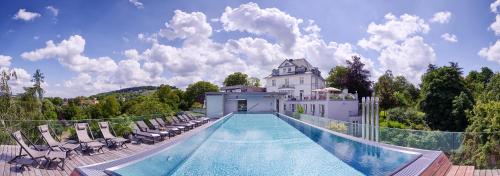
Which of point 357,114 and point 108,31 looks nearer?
point 108,31

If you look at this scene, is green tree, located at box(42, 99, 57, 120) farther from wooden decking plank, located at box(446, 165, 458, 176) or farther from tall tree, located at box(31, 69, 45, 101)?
wooden decking plank, located at box(446, 165, 458, 176)

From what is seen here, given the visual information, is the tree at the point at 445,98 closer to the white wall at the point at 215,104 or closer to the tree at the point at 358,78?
the tree at the point at 358,78

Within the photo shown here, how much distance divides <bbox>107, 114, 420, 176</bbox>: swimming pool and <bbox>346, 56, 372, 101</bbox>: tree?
93.6ft

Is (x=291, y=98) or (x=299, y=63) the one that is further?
(x=299, y=63)

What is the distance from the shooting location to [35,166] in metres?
7.66

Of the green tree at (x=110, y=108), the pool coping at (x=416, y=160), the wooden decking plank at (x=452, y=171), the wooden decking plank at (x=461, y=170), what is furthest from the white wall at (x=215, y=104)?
the wooden decking plank at (x=461, y=170)

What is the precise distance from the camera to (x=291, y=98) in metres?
42.8

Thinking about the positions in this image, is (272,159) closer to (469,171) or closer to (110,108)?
(469,171)

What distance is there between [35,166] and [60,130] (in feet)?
14.5

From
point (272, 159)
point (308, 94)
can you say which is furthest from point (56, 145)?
point (308, 94)

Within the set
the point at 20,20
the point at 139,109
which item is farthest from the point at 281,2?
the point at 20,20

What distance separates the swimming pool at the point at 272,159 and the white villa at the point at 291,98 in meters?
13.1

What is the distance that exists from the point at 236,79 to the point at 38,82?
44411mm

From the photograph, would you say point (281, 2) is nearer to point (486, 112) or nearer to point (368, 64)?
point (486, 112)
